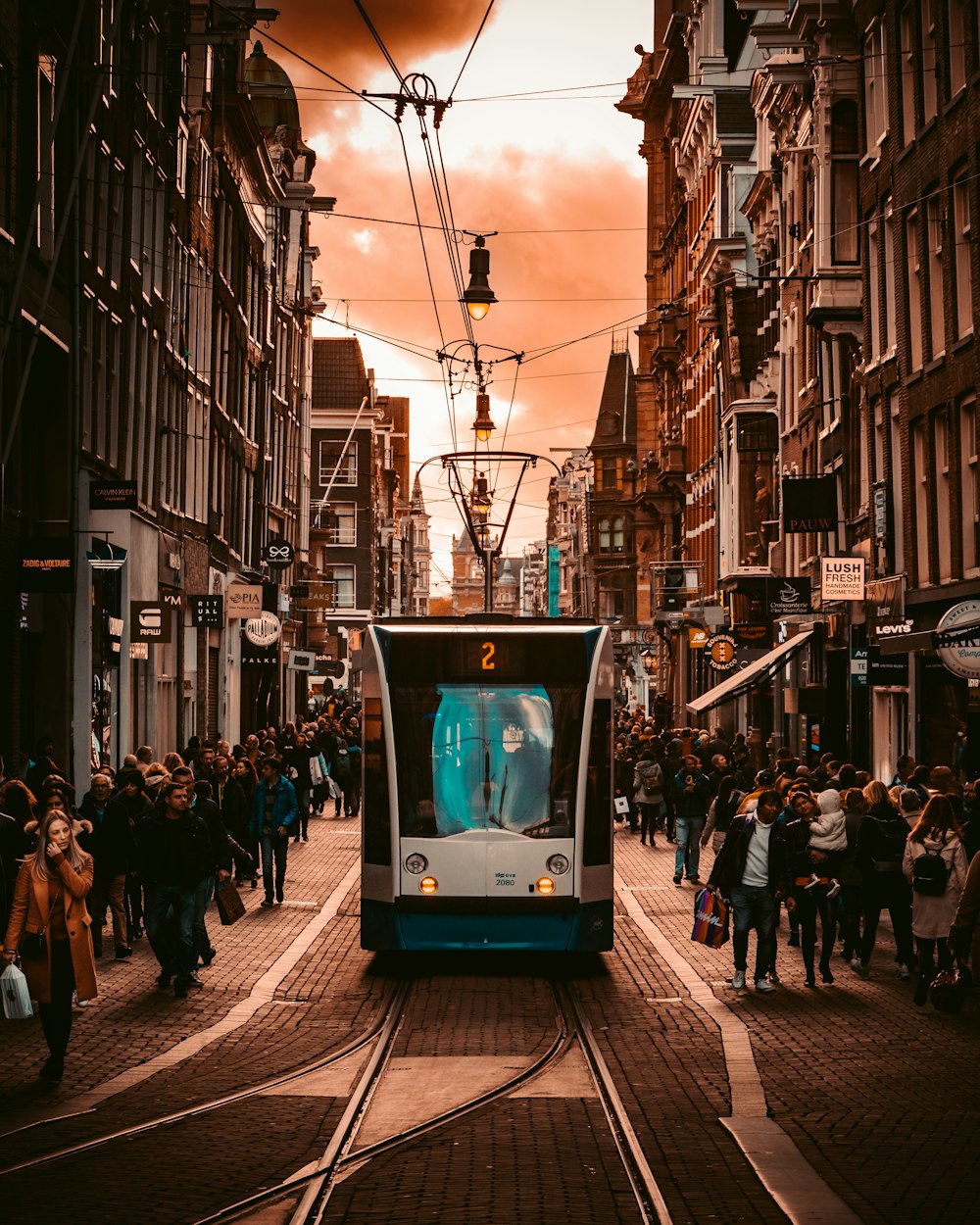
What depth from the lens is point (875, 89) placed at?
3241 centimetres

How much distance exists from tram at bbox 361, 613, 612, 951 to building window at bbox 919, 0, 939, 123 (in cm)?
1408

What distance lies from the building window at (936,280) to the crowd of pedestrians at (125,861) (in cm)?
1106

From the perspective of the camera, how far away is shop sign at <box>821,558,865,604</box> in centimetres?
3172

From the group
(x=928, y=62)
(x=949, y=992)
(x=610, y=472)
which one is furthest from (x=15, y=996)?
(x=610, y=472)

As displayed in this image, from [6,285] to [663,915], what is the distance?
10653mm

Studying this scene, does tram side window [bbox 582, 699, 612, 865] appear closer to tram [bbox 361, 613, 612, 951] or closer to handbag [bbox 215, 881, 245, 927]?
tram [bbox 361, 613, 612, 951]

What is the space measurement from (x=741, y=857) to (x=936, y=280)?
564 inches

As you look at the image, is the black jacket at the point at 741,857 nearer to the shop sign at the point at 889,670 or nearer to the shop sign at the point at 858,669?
the shop sign at the point at 889,670

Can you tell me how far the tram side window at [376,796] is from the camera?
17.0 meters

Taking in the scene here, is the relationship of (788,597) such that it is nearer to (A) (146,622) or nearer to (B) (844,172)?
(B) (844,172)

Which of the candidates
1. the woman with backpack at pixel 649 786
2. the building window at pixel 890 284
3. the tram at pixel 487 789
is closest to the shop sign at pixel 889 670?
the woman with backpack at pixel 649 786

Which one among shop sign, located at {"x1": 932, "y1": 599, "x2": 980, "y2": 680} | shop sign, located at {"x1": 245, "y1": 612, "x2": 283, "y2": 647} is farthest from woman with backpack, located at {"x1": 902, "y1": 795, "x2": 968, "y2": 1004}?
shop sign, located at {"x1": 245, "y1": 612, "x2": 283, "y2": 647}

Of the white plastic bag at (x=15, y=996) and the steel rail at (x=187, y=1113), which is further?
the white plastic bag at (x=15, y=996)

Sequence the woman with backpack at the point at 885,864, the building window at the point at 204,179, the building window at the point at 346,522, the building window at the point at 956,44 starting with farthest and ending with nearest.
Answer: the building window at the point at 346,522, the building window at the point at 204,179, the building window at the point at 956,44, the woman with backpack at the point at 885,864
